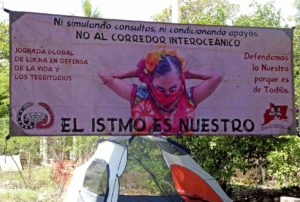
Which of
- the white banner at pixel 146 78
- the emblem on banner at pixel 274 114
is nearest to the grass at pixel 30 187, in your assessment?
the white banner at pixel 146 78

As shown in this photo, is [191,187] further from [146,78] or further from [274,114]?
[146,78]

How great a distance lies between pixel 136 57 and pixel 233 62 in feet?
3.93

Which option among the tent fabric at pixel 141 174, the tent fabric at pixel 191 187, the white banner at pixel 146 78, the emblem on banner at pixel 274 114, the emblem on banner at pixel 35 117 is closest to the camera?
the emblem on banner at pixel 35 117

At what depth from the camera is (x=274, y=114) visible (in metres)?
5.94

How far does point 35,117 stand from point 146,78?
132 cm

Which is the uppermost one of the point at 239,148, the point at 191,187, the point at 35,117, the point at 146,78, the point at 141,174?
the point at 146,78

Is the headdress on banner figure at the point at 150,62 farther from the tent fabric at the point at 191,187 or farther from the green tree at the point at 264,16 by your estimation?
the green tree at the point at 264,16

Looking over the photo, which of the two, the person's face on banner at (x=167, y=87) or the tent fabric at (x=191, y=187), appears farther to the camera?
the tent fabric at (x=191, y=187)

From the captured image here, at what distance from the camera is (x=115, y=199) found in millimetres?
6395

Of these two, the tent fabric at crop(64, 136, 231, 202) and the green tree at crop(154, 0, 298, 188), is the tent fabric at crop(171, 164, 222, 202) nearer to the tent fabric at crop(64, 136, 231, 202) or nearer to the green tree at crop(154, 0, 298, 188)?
the tent fabric at crop(64, 136, 231, 202)

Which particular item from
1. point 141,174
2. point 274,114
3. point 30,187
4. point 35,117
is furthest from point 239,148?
point 30,187

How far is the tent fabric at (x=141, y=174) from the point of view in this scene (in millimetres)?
6527

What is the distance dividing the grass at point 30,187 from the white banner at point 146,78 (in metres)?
5.44

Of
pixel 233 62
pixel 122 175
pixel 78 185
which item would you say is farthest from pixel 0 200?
pixel 233 62
